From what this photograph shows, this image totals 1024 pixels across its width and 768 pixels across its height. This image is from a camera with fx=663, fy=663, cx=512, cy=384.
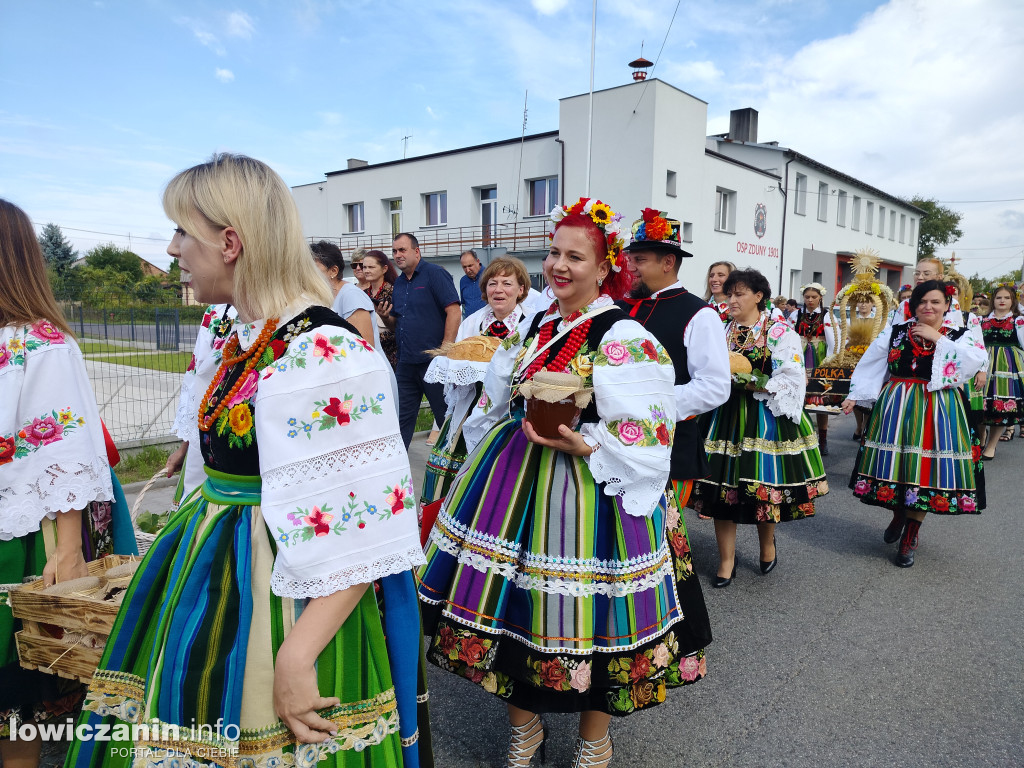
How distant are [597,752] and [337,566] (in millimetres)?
1573

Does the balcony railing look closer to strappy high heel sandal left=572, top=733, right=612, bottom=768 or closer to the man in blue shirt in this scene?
the man in blue shirt

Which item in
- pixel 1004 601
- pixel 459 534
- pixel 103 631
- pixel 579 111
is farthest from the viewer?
pixel 579 111

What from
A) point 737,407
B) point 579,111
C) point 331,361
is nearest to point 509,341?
point 331,361

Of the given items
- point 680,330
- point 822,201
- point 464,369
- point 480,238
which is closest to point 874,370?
point 680,330

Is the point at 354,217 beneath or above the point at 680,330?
above

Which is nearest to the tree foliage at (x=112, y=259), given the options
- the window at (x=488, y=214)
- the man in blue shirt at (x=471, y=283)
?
the window at (x=488, y=214)

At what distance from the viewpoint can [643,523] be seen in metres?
2.20

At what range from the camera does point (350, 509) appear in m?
1.35

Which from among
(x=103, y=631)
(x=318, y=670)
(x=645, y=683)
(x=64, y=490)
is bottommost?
(x=645, y=683)

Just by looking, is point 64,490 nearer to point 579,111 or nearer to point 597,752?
point 597,752

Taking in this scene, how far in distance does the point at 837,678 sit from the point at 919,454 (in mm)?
2264

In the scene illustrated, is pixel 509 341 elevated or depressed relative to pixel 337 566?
elevated

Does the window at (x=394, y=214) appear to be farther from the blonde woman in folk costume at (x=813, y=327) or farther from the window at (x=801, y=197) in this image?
the blonde woman in folk costume at (x=813, y=327)

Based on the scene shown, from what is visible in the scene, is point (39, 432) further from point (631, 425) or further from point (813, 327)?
point (813, 327)
